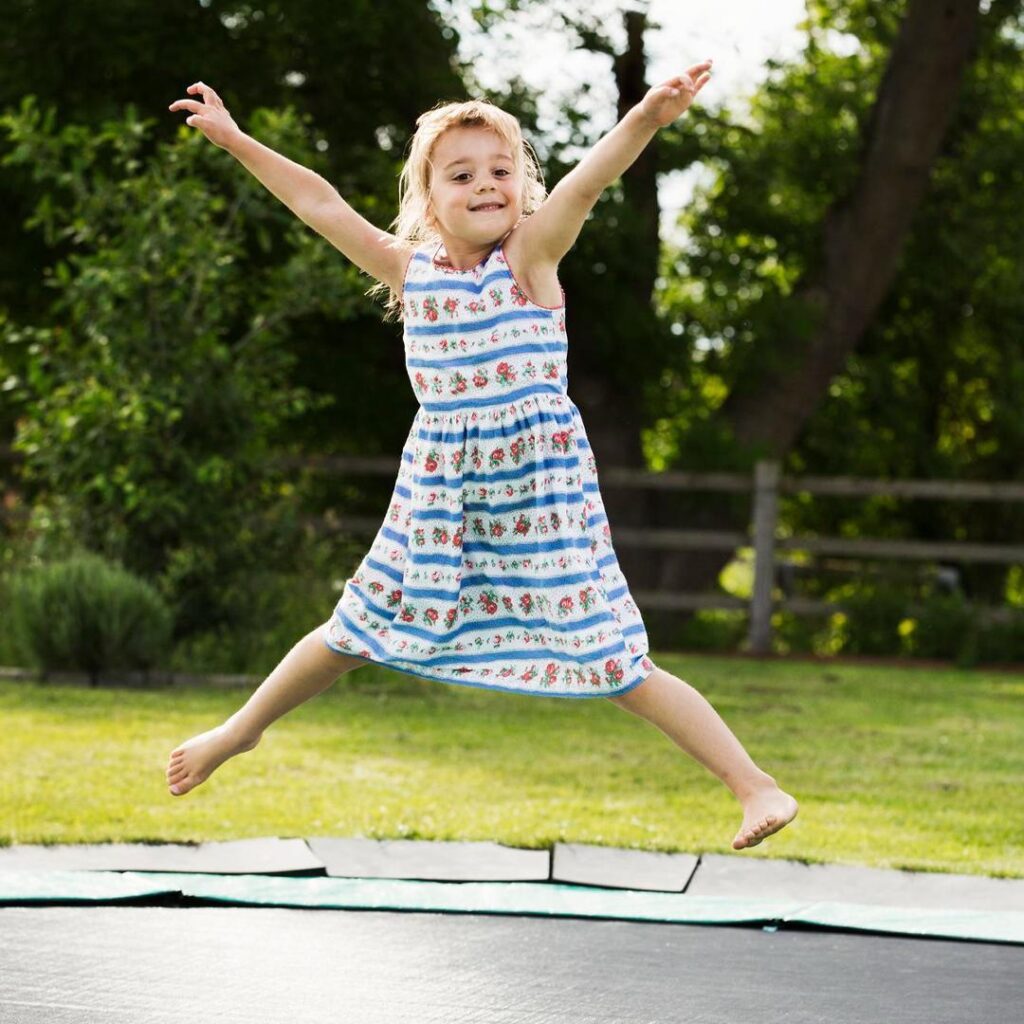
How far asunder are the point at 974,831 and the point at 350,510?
24.4ft

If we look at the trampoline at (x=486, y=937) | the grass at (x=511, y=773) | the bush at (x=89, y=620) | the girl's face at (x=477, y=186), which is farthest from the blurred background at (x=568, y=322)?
the girl's face at (x=477, y=186)

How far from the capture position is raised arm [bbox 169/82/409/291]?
2.65m

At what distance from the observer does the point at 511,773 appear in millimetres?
4562

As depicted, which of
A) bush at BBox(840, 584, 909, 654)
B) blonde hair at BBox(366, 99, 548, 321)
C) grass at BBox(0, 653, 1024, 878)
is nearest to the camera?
blonde hair at BBox(366, 99, 548, 321)

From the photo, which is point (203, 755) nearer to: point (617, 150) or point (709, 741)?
point (709, 741)

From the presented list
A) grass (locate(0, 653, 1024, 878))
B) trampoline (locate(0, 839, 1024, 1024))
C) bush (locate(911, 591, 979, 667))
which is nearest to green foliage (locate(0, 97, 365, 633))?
grass (locate(0, 653, 1024, 878))

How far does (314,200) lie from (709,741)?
1.03m

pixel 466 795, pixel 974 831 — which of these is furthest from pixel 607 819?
pixel 974 831

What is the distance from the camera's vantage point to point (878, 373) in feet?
40.4

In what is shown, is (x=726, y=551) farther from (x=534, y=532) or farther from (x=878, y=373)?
(x=534, y=532)

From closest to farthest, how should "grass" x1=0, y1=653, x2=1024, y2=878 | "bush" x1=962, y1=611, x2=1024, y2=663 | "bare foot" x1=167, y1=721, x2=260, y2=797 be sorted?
"bare foot" x1=167, y1=721, x2=260, y2=797 < "grass" x1=0, y1=653, x2=1024, y2=878 < "bush" x1=962, y1=611, x2=1024, y2=663

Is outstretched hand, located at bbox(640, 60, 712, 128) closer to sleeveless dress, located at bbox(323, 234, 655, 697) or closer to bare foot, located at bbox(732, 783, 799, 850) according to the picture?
sleeveless dress, located at bbox(323, 234, 655, 697)

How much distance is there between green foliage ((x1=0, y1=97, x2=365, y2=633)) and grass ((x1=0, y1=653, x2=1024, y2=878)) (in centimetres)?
84

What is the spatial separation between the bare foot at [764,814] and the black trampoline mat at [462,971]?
0.22m
